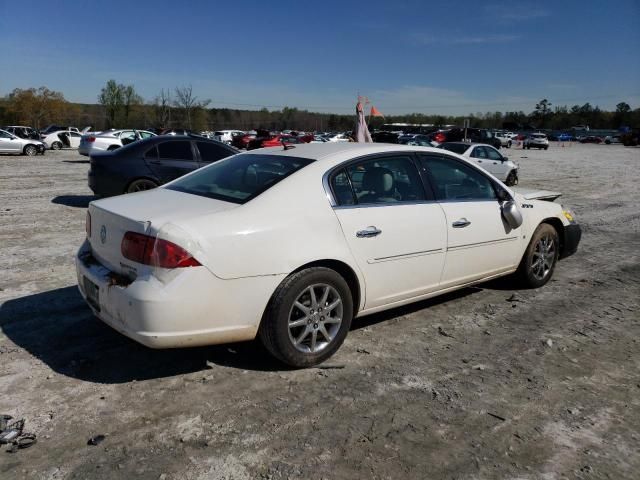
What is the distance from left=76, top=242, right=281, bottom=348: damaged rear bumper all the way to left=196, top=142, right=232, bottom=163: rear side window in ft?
22.3

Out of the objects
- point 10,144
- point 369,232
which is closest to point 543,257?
point 369,232

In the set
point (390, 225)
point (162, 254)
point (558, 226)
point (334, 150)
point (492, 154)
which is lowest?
point (558, 226)

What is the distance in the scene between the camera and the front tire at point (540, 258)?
5341 mm

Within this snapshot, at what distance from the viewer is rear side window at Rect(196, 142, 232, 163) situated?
9.97 metres

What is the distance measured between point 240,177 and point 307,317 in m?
1.22

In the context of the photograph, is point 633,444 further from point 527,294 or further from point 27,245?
point 27,245

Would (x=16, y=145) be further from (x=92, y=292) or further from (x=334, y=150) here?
(x=334, y=150)

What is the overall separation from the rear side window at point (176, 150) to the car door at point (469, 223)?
6353mm

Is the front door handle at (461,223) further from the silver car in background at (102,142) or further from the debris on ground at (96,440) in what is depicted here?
the silver car in background at (102,142)

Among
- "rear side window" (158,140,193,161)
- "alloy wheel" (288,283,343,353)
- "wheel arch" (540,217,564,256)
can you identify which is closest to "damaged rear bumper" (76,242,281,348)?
"alloy wheel" (288,283,343,353)

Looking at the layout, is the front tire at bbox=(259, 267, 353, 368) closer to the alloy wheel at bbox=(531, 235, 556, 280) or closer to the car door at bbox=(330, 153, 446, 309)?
the car door at bbox=(330, 153, 446, 309)

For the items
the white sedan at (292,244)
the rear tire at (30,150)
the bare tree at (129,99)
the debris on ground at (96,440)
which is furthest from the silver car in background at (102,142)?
the bare tree at (129,99)

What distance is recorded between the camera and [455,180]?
4.68 meters

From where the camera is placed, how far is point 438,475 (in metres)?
2.58
